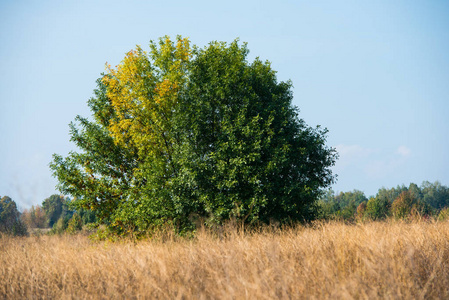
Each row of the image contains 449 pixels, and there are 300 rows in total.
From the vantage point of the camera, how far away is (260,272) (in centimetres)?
695

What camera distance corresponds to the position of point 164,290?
659 centimetres

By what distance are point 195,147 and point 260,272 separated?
11371 millimetres

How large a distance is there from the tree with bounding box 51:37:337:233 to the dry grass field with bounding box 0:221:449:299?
718cm

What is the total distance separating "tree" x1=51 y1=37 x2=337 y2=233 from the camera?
672 inches

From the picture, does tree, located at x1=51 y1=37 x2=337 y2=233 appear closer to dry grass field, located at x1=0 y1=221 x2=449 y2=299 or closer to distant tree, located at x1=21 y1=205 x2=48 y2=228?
dry grass field, located at x1=0 y1=221 x2=449 y2=299

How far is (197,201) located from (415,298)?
12463 millimetres

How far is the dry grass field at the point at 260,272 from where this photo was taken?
5844 mm

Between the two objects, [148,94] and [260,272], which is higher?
[148,94]

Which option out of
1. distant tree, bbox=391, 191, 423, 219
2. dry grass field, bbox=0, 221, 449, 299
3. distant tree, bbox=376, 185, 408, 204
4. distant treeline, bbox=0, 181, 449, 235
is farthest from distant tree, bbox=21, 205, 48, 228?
distant tree, bbox=376, 185, 408, 204

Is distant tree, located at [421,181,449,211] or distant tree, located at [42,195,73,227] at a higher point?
distant tree, located at [42,195,73,227]

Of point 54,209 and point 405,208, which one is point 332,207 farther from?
point 54,209

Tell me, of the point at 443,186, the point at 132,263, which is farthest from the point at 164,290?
the point at 443,186

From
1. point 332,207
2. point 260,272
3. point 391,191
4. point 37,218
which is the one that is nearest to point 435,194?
point 391,191

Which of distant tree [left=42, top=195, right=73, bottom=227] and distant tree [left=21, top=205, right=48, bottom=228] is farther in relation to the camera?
distant tree [left=42, top=195, right=73, bottom=227]
